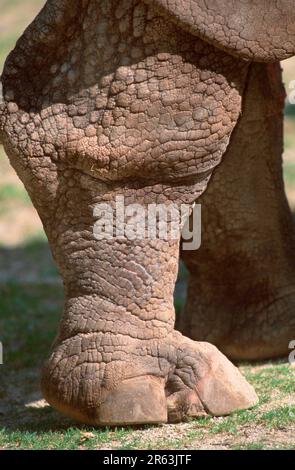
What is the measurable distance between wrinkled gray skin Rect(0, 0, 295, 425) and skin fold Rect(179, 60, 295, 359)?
0.73 m

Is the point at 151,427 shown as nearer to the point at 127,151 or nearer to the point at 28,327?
the point at 127,151

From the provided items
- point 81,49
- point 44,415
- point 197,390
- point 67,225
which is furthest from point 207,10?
point 44,415

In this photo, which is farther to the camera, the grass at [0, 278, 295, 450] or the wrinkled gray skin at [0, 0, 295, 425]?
the wrinkled gray skin at [0, 0, 295, 425]

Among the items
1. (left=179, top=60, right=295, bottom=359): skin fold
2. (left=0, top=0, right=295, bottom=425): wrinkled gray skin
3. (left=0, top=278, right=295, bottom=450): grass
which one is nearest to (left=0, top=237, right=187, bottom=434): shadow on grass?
(left=0, top=278, right=295, bottom=450): grass

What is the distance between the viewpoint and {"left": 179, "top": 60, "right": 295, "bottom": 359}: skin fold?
4.62 metres

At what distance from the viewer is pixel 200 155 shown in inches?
151

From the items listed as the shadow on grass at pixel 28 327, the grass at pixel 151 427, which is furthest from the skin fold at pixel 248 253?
the shadow on grass at pixel 28 327

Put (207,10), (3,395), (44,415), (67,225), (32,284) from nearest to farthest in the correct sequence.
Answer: (207,10), (67,225), (44,415), (3,395), (32,284)

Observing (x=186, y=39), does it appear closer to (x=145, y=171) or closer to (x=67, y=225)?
(x=145, y=171)

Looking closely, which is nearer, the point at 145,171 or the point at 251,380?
the point at 145,171

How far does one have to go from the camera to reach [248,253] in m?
4.75

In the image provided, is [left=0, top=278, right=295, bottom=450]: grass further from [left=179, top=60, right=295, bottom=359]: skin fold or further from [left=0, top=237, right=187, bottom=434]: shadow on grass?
[left=179, top=60, right=295, bottom=359]: skin fold

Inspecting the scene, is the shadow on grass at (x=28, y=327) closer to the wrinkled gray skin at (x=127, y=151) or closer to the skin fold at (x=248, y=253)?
the wrinkled gray skin at (x=127, y=151)

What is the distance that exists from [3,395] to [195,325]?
780mm
